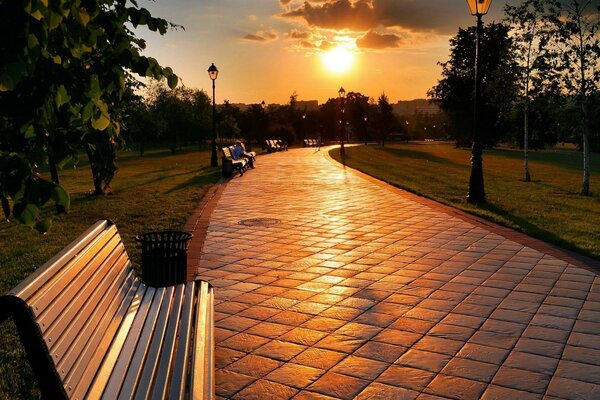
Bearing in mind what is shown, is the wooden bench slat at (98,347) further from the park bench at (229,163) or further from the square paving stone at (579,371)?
the park bench at (229,163)

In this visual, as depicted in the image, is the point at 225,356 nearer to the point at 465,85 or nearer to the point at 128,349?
the point at 128,349

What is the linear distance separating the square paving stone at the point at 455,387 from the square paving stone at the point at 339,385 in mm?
511

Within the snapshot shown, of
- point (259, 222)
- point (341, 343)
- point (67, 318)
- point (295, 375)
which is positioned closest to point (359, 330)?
point (341, 343)

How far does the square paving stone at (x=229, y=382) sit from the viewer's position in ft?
12.2

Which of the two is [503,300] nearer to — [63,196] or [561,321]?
[561,321]

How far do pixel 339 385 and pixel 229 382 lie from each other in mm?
837

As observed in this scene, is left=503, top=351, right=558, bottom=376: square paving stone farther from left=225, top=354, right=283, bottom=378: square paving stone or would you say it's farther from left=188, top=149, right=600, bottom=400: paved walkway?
left=225, top=354, right=283, bottom=378: square paving stone

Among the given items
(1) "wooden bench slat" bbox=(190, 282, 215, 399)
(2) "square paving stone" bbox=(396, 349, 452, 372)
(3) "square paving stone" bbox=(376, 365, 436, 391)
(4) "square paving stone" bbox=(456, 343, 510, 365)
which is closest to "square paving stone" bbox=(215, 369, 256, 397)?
(1) "wooden bench slat" bbox=(190, 282, 215, 399)

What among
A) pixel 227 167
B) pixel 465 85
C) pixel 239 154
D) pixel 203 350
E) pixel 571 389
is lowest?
pixel 571 389

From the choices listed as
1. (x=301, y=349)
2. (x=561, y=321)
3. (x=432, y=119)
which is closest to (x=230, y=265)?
(x=301, y=349)

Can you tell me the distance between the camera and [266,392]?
12.1ft

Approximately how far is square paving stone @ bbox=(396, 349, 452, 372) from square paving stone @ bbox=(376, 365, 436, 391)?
74 mm

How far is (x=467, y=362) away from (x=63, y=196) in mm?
3379

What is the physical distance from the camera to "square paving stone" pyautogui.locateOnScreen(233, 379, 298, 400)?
143 inches
